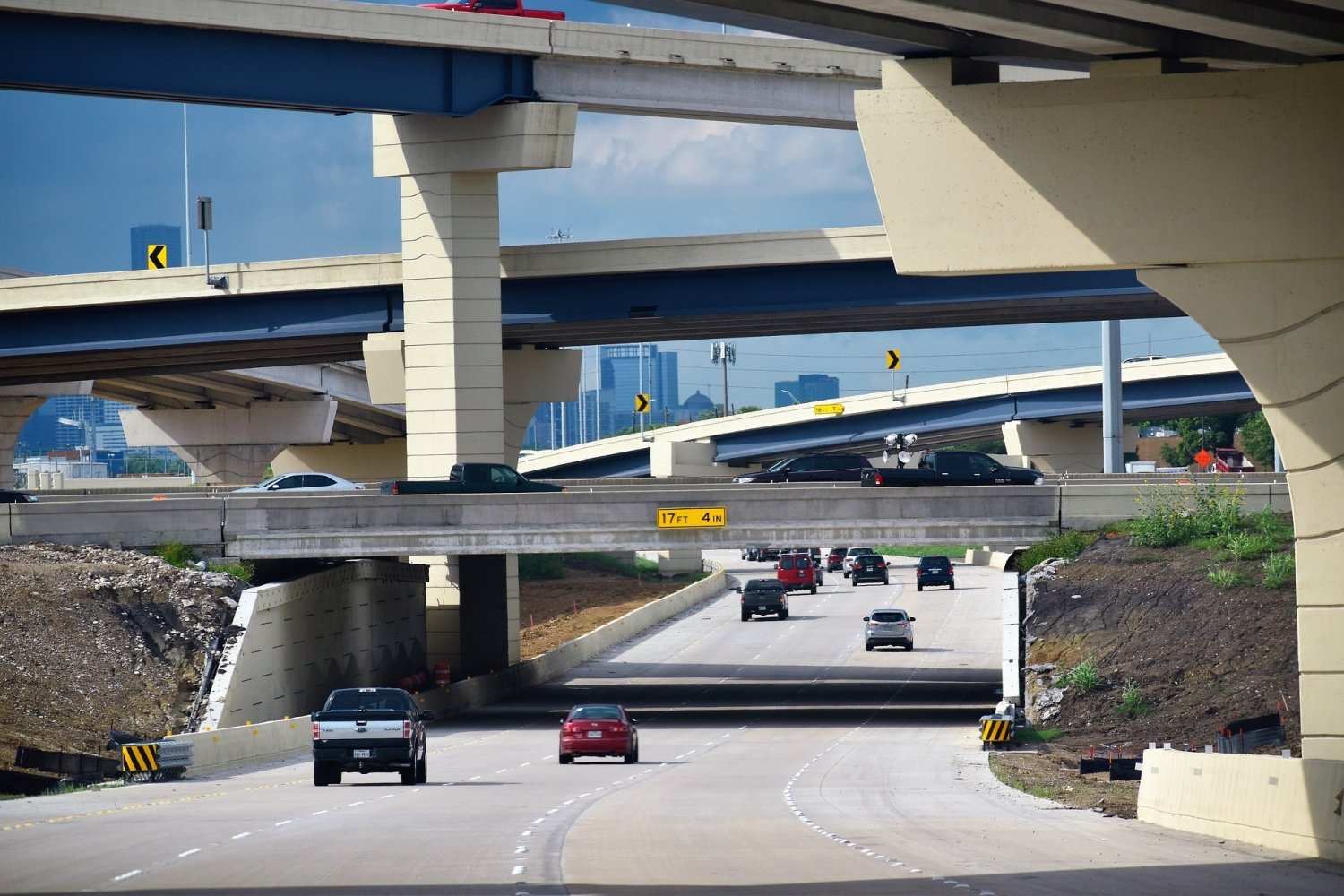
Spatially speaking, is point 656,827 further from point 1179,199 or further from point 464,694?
point 464,694

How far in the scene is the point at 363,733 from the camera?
Answer: 2925 centimetres

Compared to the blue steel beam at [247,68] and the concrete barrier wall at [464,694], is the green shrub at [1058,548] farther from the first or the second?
the blue steel beam at [247,68]

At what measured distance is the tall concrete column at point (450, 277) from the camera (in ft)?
155

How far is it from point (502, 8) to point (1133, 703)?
84.6 feet

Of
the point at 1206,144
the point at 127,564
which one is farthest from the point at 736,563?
the point at 1206,144

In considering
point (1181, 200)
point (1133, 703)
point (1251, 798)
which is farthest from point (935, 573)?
point (1181, 200)

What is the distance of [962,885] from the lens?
15.7 metres

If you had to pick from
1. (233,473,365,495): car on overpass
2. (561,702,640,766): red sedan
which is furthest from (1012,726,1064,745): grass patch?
(233,473,365,495): car on overpass

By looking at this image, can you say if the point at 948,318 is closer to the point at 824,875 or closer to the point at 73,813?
the point at 73,813

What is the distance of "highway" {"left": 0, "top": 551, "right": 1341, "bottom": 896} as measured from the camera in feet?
52.4

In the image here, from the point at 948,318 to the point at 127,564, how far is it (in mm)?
29049

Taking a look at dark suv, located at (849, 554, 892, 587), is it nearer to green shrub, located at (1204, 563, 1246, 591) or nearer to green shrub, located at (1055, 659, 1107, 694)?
green shrub, located at (1204, 563, 1246, 591)

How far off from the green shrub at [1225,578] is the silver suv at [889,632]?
76.7 ft

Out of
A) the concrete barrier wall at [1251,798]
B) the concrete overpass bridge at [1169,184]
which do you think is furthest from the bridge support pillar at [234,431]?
the concrete overpass bridge at [1169,184]
